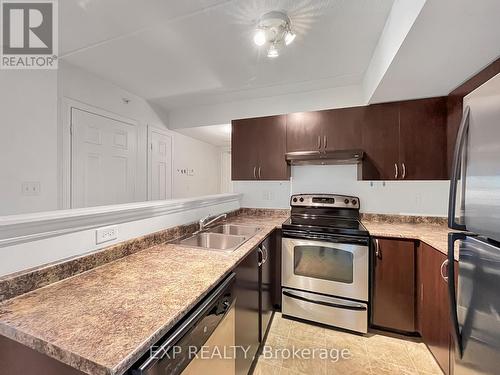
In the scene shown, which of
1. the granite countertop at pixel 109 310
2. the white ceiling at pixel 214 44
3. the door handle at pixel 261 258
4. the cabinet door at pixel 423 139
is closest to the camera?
the granite countertop at pixel 109 310

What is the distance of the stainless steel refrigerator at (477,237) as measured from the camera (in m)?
0.75

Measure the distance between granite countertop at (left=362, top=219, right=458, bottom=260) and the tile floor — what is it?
2.89 ft

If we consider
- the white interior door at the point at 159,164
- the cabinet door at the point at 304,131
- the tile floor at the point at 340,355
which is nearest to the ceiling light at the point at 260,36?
the cabinet door at the point at 304,131

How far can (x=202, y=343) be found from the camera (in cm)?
84

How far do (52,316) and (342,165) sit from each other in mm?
2634

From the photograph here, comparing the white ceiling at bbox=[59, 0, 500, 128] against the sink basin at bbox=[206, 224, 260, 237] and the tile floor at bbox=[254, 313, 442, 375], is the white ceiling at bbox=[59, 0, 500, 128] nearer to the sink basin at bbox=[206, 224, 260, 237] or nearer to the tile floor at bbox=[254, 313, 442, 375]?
the sink basin at bbox=[206, 224, 260, 237]

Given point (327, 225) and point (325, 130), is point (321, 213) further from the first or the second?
point (325, 130)

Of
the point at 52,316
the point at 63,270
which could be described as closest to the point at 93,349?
the point at 52,316

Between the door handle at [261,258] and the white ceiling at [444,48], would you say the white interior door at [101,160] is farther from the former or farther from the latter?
the white ceiling at [444,48]

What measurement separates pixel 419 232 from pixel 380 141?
92 cm

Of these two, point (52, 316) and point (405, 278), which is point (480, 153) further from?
point (52, 316)

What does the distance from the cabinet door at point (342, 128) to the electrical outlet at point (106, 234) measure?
2.08 meters

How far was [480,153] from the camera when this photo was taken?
0.82m

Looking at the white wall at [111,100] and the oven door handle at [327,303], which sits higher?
the white wall at [111,100]
